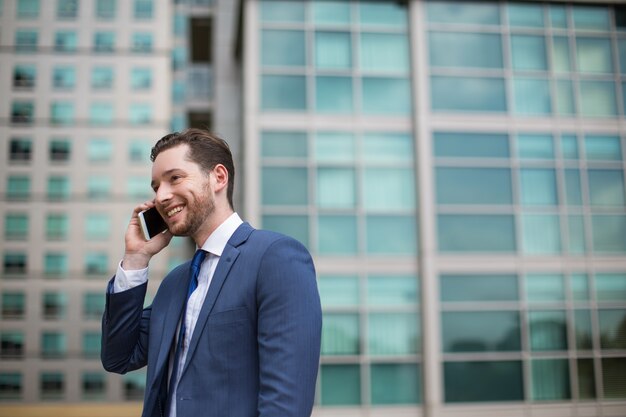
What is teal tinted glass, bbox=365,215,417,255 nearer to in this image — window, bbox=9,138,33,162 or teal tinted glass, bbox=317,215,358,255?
teal tinted glass, bbox=317,215,358,255

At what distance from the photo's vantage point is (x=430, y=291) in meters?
15.5

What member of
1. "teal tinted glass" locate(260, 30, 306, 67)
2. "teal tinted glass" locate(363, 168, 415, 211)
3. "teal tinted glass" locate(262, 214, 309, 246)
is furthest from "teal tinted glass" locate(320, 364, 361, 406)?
"teal tinted glass" locate(260, 30, 306, 67)

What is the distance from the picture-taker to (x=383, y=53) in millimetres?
16375

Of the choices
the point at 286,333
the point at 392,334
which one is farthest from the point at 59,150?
the point at 286,333

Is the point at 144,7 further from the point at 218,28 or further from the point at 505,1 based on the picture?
the point at 505,1

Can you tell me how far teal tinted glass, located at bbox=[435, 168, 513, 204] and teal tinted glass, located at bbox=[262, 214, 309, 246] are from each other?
2980 mm

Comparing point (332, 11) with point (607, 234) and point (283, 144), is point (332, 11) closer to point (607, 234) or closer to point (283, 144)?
point (283, 144)

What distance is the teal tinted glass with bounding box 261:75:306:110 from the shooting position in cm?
1599

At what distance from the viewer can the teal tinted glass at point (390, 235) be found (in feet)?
51.1

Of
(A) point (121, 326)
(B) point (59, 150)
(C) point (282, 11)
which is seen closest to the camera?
(A) point (121, 326)

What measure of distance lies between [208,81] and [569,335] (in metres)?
10.2

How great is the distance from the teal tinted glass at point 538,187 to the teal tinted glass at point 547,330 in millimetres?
2386

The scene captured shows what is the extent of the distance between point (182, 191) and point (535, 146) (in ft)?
49.8

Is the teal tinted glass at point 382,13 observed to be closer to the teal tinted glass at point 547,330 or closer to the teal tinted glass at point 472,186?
the teal tinted glass at point 472,186
